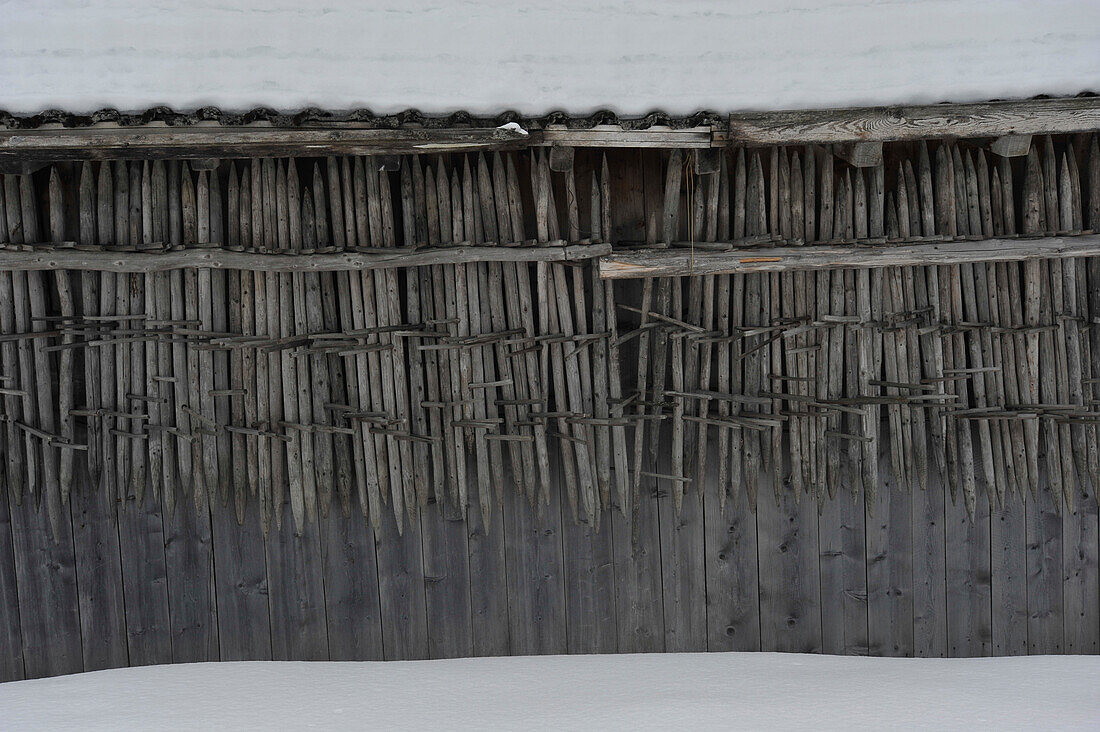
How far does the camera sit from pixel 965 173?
Result: 16.0 feet

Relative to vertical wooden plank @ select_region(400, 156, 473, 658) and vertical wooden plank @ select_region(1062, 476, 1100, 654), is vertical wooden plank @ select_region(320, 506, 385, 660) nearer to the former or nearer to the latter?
vertical wooden plank @ select_region(400, 156, 473, 658)

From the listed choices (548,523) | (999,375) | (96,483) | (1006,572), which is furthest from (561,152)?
(1006,572)

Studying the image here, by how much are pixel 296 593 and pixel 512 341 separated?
6.54 feet

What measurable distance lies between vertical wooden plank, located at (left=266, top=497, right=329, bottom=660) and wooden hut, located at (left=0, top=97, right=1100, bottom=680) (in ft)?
0.06

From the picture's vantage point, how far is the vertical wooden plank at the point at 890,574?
506cm

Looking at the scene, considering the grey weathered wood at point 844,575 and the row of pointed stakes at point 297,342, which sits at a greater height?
the row of pointed stakes at point 297,342

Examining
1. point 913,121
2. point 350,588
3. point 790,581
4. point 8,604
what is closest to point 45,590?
point 8,604

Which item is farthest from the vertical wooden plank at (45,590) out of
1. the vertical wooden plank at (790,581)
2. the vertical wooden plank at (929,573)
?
the vertical wooden plank at (929,573)

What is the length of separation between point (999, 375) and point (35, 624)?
5855 millimetres

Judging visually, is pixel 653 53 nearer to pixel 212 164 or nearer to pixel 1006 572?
pixel 212 164

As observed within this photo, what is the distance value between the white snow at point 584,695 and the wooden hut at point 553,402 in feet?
1.18

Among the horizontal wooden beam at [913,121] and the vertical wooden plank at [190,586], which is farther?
the vertical wooden plank at [190,586]

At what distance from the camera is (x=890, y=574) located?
16.7ft

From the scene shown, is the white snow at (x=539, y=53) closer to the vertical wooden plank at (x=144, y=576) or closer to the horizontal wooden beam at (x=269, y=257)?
the horizontal wooden beam at (x=269, y=257)
